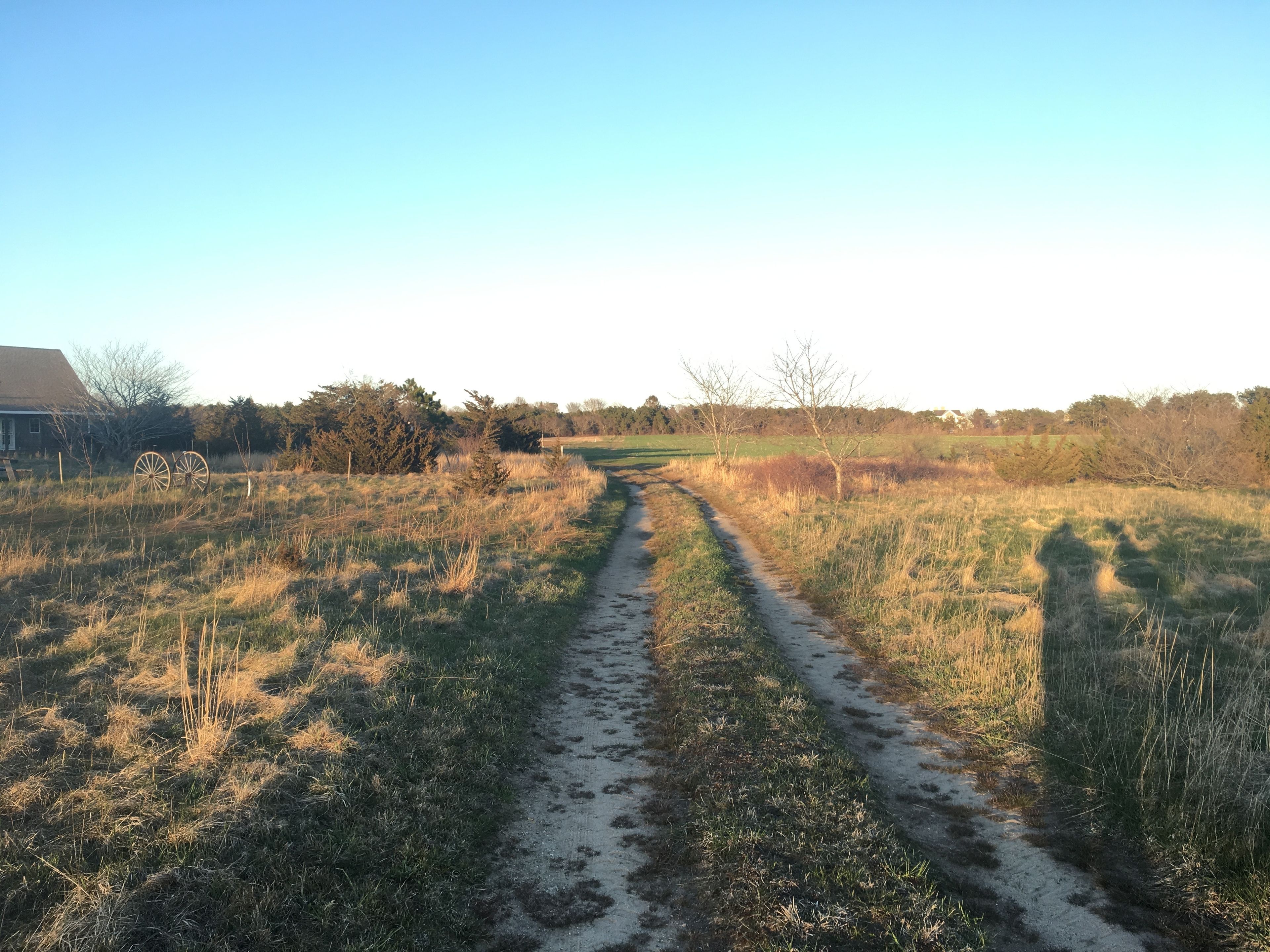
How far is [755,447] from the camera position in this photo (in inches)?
2778

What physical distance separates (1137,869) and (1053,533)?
1347 centimetres

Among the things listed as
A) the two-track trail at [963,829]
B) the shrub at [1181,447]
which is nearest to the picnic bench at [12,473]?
the two-track trail at [963,829]

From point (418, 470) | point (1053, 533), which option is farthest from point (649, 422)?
point (1053, 533)

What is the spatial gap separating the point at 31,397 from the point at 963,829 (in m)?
42.2

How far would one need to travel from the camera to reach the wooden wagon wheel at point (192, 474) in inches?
670

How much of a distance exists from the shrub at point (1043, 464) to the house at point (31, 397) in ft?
134

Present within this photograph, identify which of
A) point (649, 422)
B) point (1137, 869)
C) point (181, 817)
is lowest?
point (1137, 869)

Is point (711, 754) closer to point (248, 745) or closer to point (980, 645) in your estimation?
point (248, 745)

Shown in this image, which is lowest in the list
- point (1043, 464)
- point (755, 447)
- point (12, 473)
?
point (12, 473)

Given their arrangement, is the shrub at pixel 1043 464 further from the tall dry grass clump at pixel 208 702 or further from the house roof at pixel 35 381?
the house roof at pixel 35 381

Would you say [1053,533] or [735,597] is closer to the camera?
[735,597]

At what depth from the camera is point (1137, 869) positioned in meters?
4.04

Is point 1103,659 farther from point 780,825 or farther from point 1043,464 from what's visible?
point 1043,464

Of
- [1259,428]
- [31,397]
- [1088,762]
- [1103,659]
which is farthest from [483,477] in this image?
[1259,428]
